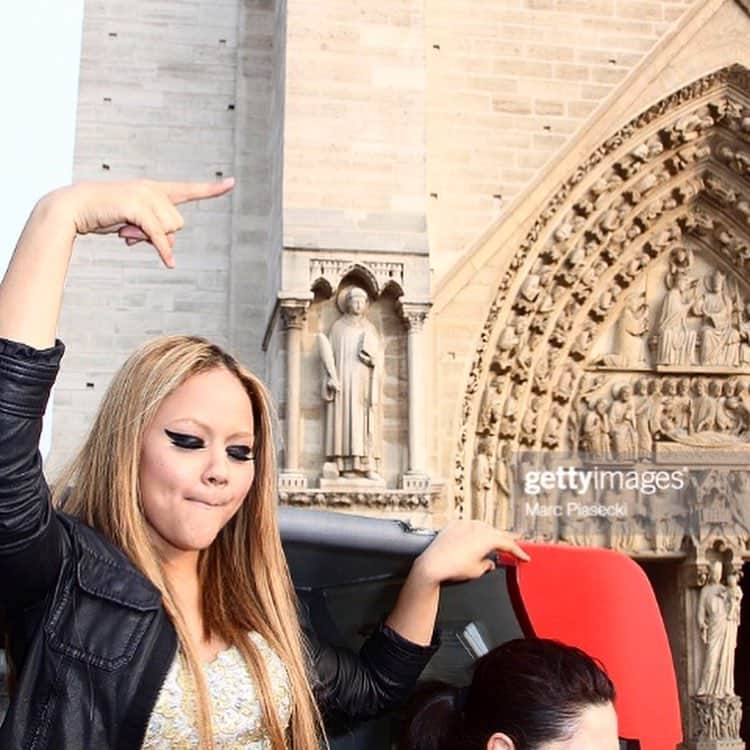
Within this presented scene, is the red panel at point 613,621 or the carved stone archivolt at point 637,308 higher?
the carved stone archivolt at point 637,308

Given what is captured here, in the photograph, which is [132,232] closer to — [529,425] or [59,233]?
[59,233]

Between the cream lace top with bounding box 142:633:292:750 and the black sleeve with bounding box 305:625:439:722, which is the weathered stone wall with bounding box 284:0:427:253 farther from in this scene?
the cream lace top with bounding box 142:633:292:750

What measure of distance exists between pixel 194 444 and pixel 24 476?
0.26 metres

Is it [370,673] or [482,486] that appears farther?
[482,486]

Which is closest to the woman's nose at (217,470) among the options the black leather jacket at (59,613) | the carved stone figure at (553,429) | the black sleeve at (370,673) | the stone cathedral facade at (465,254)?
the black leather jacket at (59,613)

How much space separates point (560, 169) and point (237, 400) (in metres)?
5.94

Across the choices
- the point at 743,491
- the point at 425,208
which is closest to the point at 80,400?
the point at 425,208

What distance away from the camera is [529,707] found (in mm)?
1229

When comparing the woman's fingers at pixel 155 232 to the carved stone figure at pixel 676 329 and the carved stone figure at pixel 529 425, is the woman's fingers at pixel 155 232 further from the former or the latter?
the carved stone figure at pixel 676 329

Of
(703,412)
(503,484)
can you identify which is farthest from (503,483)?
(703,412)

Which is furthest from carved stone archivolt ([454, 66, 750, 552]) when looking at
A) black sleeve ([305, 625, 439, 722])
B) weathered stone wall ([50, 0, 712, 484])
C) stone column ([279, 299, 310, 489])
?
black sleeve ([305, 625, 439, 722])

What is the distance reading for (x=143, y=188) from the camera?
112cm

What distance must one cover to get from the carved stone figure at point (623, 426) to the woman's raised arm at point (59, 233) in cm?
620

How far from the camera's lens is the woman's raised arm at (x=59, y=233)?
1028 millimetres
